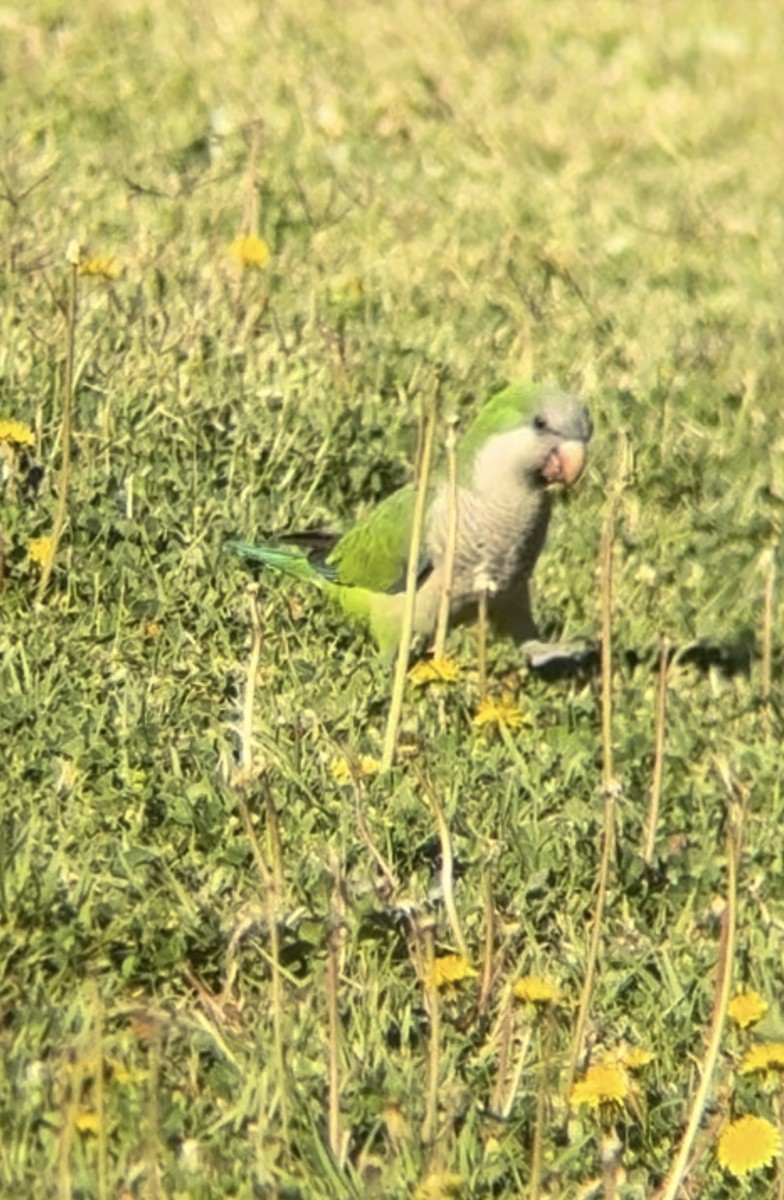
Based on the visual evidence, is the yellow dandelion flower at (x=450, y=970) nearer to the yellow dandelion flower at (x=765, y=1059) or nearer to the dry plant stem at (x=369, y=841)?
the dry plant stem at (x=369, y=841)

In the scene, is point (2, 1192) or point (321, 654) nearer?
point (2, 1192)

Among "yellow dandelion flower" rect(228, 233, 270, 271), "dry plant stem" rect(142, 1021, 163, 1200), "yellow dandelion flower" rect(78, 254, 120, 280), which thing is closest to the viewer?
"dry plant stem" rect(142, 1021, 163, 1200)

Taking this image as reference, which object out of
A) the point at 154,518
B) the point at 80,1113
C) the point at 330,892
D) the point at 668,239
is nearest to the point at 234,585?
the point at 154,518

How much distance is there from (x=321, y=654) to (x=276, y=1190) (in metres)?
1.73

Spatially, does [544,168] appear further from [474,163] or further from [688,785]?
[688,785]

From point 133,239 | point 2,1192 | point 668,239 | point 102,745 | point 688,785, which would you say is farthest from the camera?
point 668,239

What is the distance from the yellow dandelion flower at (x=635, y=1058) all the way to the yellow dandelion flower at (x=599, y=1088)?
0.59 ft

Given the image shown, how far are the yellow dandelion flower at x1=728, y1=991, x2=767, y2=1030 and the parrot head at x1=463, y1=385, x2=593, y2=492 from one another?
57.7 inches

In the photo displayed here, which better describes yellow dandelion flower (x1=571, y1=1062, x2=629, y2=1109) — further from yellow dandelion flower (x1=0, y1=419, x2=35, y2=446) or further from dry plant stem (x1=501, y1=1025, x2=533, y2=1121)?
yellow dandelion flower (x1=0, y1=419, x2=35, y2=446)

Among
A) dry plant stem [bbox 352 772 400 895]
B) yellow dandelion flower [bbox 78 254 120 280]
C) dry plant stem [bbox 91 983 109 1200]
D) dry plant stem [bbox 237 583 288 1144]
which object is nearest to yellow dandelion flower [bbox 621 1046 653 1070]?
dry plant stem [bbox 352 772 400 895]

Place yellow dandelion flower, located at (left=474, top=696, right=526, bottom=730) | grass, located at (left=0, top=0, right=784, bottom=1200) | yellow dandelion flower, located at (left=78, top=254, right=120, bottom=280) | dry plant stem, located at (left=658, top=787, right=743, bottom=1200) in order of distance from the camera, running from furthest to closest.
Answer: yellow dandelion flower, located at (left=78, top=254, right=120, bottom=280) < yellow dandelion flower, located at (left=474, top=696, right=526, bottom=730) < grass, located at (left=0, top=0, right=784, bottom=1200) < dry plant stem, located at (left=658, top=787, right=743, bottom=1200)

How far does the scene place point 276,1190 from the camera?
3.24 meters

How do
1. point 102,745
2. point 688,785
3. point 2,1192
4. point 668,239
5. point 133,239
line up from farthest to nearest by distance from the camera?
1. point 668,239
2. point 133,239
3. point 688,785
4. point 102,745
5. point 2,1192

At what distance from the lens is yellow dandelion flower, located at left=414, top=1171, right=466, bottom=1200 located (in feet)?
10.7
